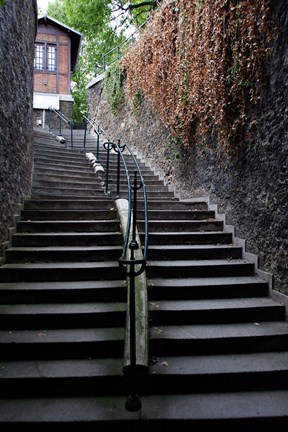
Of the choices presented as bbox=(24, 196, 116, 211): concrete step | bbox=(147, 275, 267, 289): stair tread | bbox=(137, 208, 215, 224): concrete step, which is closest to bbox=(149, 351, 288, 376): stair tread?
bbox=(147, 275, 267, 289): stair tread

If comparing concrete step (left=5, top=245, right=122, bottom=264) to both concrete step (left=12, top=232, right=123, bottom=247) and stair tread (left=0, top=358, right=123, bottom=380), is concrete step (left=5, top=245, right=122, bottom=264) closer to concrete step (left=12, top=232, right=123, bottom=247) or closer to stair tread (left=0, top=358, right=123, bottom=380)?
concrete step (left=12, top=232, right=123, bottom=247)

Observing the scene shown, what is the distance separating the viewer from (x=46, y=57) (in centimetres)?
1739

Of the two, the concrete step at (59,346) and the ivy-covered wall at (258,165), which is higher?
the ivy-covered wall at (258,165)

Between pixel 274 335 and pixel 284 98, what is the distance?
2.54 meters

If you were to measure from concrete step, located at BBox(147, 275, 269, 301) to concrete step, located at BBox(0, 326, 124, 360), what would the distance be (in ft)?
2.68

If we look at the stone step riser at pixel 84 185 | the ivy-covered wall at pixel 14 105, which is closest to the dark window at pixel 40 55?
the ivy-covered wall at pixel 14 105

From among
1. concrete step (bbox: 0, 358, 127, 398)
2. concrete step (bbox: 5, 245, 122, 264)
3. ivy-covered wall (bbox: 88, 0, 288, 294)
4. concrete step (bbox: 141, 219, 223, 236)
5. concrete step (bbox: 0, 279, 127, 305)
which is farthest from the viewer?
concrete step (bbox: 141, 219, 223, 236)

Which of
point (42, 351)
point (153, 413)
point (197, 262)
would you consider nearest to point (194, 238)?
point (197, 262)

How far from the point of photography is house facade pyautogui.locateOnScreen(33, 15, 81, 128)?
17000mm

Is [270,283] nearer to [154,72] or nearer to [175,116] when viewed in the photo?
[175,116]

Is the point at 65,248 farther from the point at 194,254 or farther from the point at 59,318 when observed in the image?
the point at 194,254

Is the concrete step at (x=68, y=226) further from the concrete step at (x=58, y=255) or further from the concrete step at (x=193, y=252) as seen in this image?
the concrete step at (x=193, y=252)

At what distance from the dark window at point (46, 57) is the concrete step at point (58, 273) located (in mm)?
15876

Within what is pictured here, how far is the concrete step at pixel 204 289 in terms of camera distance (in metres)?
3.88
